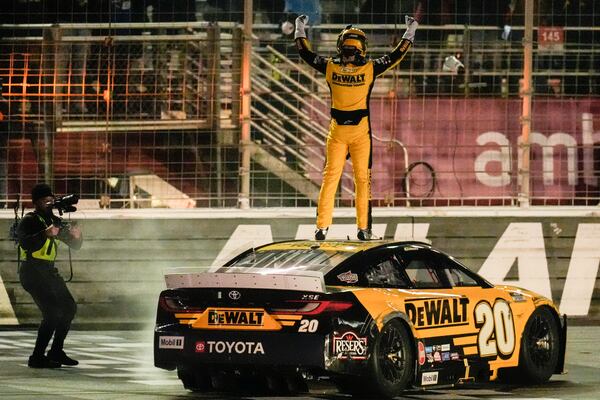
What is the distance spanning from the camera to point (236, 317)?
9844mm

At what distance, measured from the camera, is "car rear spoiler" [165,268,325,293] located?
31.9ft

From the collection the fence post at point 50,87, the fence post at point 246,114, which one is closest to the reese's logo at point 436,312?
the fence post at point 246,114

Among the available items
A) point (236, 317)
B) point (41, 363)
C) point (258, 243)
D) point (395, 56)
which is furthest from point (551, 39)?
point (236, 317)

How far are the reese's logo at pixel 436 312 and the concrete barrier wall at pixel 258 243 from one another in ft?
20.3

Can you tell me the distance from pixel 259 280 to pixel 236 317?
0.30 meters

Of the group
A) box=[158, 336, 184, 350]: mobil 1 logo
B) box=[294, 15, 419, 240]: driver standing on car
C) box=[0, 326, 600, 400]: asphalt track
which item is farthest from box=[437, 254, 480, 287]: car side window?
box=[158, 336, 184, 350]: mobil 1 logo

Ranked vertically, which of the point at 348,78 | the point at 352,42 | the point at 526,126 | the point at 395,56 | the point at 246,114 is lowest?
the point at 526,126

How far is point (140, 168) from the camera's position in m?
17.4

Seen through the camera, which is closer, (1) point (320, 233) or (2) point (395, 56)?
(2) point (395, 56)

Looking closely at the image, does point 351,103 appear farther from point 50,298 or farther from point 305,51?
point 50,298

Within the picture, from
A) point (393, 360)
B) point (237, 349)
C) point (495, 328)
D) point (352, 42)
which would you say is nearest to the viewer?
point (237, 349)

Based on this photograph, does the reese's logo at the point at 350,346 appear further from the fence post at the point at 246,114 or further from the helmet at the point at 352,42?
the fence post at the point at 246,114

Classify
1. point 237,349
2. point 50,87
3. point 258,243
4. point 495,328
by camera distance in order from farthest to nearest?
point 50,87 < point 258,243 < point 495,328 < point 237,349

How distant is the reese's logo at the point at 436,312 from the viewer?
10.3 metres
